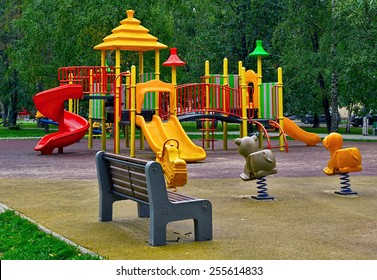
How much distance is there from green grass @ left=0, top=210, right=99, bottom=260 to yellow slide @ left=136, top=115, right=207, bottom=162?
1030 centimetres

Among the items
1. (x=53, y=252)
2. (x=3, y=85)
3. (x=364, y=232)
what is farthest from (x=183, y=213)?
(x=3, y=85)

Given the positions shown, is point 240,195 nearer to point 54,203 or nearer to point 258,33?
point 54,203

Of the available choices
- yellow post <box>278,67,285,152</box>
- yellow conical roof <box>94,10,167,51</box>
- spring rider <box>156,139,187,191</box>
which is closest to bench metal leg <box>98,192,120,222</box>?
spring rider <box>156,139,187,191</box>

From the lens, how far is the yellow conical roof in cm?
2192

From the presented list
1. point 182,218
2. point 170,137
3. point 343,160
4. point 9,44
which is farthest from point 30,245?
point 9,44

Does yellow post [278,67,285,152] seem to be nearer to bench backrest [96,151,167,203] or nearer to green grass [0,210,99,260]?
bench backrest [96,151,167,203]

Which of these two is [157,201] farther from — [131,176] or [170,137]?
[170,137]

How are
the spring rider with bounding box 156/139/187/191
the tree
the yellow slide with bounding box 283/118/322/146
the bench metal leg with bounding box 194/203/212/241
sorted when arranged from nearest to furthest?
the bench metal leg with bounding box 194/203/212/241 < the spring rider with bounding box 156/139/187/191 < the yellow slide with bounding box 283/118/322/146 < the tree

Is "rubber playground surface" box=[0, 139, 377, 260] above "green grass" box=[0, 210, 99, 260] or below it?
below

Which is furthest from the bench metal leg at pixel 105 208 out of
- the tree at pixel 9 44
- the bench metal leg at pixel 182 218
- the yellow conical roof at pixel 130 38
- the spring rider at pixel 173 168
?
the tree at pixel 9 44

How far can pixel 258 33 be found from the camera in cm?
3762

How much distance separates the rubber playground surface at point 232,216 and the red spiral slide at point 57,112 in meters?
6.49

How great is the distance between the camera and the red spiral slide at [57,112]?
21.8 metres

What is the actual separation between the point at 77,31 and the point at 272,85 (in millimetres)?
13032
